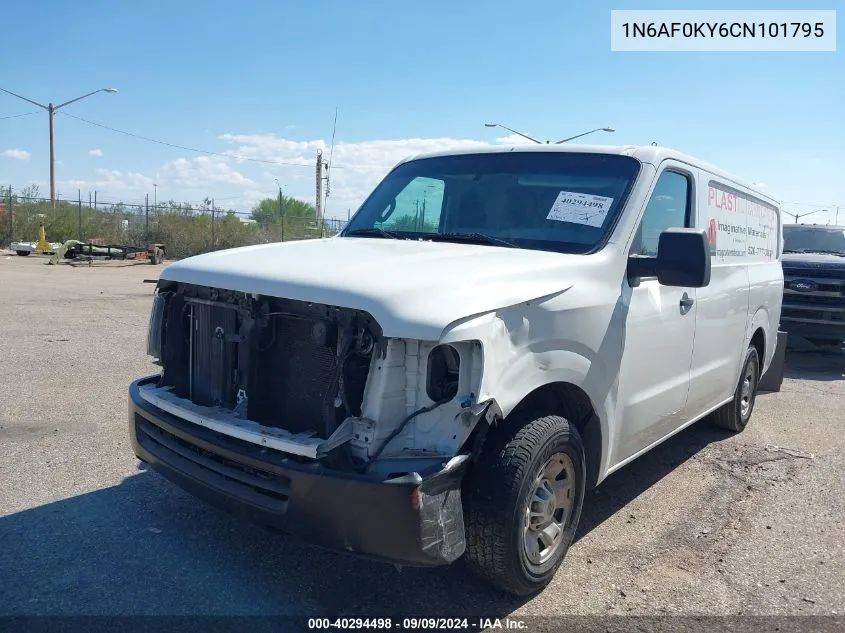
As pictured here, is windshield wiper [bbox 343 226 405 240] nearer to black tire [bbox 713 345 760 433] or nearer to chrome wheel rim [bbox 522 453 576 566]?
chrome wheel rim [bbox 522 453 576 566]

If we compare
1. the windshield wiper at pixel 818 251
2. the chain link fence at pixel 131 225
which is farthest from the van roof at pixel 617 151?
the chain link fence at pixel 131 225

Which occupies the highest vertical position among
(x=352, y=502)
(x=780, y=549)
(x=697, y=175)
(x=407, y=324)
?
(x=697, y=175)

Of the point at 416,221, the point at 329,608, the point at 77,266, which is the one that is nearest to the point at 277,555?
the point at 329,608

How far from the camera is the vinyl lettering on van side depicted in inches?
198

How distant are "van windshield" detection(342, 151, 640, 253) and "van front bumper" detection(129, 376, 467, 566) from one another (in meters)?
1.61

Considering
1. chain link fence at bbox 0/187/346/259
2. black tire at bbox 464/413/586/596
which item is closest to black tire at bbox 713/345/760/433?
black tire at bbox 464/413/586/596

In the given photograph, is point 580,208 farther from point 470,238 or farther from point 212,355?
point 212,355

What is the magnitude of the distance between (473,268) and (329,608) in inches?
63.3

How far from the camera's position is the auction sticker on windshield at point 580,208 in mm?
3932

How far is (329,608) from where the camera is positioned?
10.6 ft

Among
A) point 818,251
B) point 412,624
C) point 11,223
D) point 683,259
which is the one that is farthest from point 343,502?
point 11,223

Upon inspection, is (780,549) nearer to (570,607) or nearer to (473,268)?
(570,607)

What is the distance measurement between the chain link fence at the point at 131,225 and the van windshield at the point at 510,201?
29954mm

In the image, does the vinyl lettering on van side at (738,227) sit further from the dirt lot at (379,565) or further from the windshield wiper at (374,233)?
the windshield wiper at (374,233)
